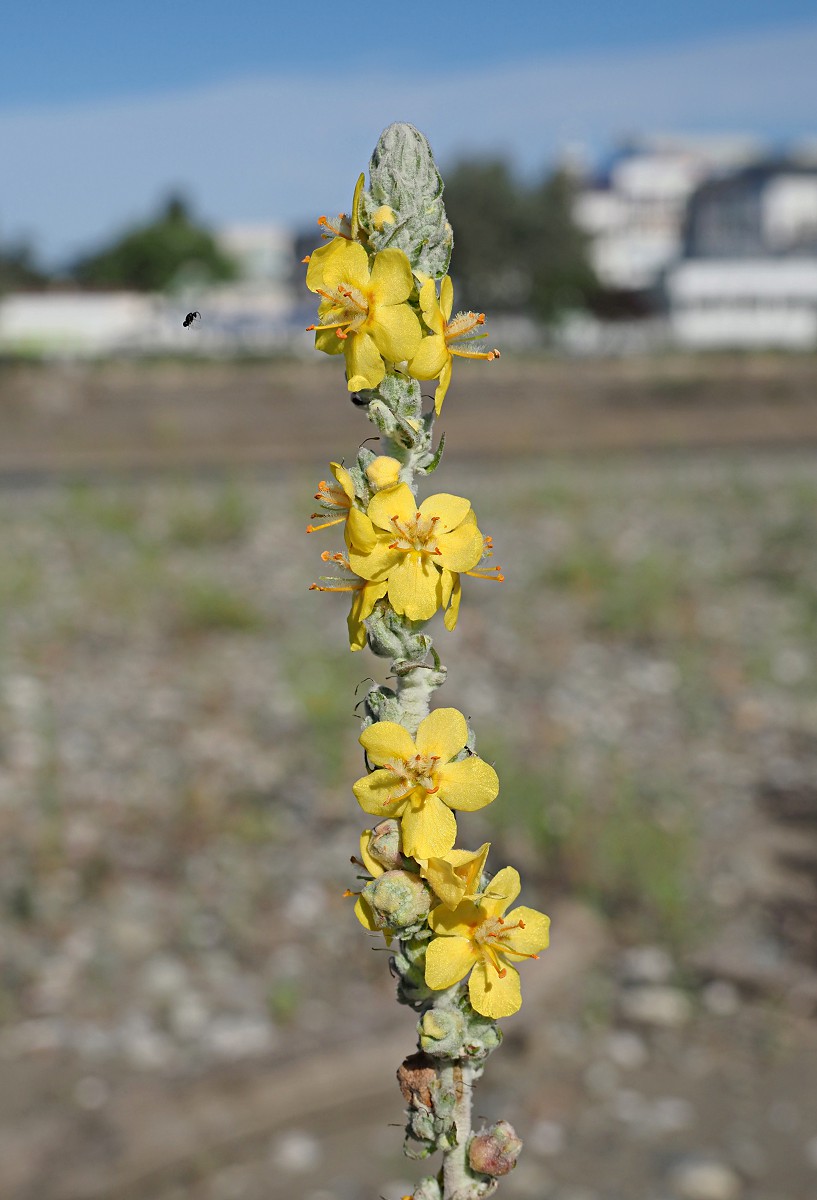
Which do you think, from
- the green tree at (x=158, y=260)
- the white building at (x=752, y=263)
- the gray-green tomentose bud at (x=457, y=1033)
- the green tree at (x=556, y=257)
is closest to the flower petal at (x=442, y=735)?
the gray-green tomentose bud at (x=457, y=1033)

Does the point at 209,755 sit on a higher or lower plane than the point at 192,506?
lower

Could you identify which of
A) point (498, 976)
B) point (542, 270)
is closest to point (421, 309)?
point (498, 976)

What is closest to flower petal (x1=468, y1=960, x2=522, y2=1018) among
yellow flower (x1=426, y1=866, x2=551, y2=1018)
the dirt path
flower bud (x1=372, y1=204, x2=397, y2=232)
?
yellow flower (x1=426, y1=866, x2=551, y2=1018)

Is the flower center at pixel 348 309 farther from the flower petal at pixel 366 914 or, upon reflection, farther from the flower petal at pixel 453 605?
the flower petal at pixel 366 914

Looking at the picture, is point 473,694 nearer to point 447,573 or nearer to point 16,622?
point 16,622

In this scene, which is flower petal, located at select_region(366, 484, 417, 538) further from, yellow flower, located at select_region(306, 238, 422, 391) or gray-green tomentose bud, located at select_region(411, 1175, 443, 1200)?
gray-green tomentose bud, located at select_region(411, 1175, 443, 1200)
